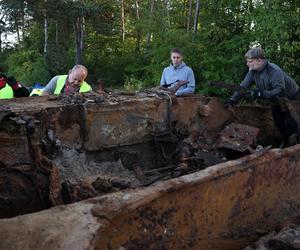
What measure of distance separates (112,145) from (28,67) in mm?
14379

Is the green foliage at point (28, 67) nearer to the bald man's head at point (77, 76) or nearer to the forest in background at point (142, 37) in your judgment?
the forest in background at point (142, 37)

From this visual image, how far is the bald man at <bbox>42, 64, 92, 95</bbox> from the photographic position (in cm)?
533

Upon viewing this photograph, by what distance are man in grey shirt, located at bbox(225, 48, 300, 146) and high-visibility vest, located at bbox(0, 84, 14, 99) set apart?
2787 mm

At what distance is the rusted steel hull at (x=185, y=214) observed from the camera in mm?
2143

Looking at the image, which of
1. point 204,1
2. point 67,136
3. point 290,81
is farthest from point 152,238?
point 204,1

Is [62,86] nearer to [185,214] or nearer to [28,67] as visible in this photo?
[185,214]

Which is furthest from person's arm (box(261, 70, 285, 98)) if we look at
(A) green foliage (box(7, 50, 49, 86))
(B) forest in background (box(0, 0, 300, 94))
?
(A) green foliage (box(7, 50, 49, 86))

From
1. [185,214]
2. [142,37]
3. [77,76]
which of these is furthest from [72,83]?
[142,37]

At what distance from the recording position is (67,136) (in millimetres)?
4227

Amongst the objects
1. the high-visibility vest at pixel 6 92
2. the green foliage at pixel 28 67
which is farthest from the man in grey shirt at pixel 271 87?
the green foliage at pixel 28 67

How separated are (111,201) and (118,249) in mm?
260

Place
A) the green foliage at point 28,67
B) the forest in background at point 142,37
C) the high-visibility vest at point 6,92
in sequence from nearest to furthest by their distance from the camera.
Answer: the high-visibility vest at point 6,92, the forest in background at point 142,37, the green foliage at point 28,67

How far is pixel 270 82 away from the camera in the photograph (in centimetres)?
590

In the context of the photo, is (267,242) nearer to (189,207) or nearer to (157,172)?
(189,207)
